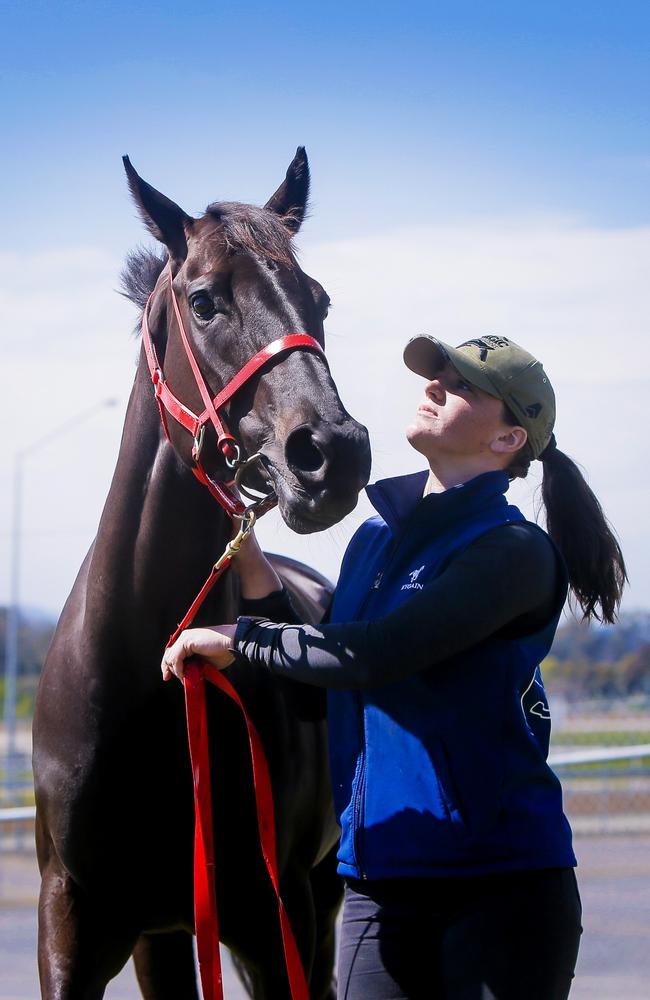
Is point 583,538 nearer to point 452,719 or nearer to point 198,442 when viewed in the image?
point 452,719

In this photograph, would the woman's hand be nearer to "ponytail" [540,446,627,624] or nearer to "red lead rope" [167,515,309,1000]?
"red lead rope" [167,515,309,1000]

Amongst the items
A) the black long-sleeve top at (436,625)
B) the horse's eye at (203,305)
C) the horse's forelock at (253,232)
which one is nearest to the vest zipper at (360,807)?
the black long-sleeve top at (436,625)

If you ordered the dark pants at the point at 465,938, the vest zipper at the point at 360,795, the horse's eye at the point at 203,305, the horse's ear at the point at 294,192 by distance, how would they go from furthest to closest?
the horse's ear at the point at 294,192, the horse's eye at the point at 203,305, the vest zipper at the point at 360,795, the dark pants at the point at 465,938

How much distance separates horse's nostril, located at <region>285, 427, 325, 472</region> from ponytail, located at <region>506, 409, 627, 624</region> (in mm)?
484

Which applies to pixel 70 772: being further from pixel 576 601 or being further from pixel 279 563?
pixel 279 563

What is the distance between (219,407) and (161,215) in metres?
0.68

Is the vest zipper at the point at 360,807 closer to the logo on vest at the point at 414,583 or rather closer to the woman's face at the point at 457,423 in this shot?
the logo on vest at the point at 414,583

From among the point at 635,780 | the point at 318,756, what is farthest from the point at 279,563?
the point at 635,780

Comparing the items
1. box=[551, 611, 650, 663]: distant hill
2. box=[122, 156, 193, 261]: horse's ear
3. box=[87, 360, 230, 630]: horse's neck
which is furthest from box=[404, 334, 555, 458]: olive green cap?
box=[551, 611, 650, 663]: distant hill

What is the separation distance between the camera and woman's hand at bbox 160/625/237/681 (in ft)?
8.54

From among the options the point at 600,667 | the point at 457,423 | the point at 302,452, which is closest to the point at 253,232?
the point at 302,452

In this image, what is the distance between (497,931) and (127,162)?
2.24 metres

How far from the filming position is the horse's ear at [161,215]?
3.31 meters

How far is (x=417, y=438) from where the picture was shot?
271 cm
